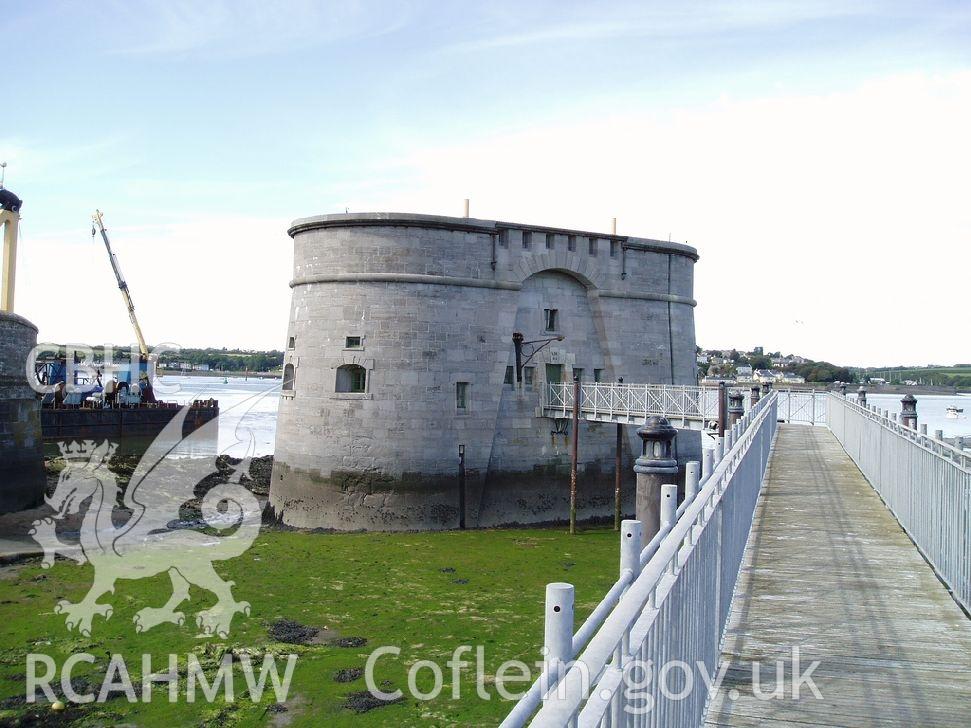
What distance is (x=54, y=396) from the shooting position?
166 feet

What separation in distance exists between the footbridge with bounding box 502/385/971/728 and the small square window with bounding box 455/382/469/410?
48.3 feet

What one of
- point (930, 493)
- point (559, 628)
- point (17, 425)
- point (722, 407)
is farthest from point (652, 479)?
point (17, 425)

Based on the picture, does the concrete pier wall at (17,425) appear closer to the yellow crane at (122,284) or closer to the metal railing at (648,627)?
the metal railing at (648,627)

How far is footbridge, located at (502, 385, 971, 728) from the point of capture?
283 cm

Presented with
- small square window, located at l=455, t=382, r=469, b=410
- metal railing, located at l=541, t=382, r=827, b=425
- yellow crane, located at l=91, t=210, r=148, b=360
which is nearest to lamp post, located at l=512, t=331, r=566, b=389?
metal railing, located at l=541, t=382, r=827, b=425

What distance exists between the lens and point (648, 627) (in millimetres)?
3127

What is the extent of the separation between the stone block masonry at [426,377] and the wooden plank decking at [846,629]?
15.3 metres

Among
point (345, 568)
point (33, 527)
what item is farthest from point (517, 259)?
point (33, 527)

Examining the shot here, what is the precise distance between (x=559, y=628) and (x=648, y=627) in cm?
73

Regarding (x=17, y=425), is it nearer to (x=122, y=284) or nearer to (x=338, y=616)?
→ (x=338, y=616)

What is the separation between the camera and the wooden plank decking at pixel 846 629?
468 cm

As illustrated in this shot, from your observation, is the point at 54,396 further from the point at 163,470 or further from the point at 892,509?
the point at 892,509

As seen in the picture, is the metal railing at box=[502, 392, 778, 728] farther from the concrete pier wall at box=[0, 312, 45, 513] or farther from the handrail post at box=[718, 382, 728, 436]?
the concrete pier wall at box=[0, 312, 45, 513]

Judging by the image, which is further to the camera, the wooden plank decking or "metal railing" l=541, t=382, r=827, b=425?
"metal railing" l=541, t=382, r=827, b=425
